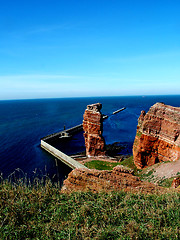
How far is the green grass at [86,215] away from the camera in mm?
6195

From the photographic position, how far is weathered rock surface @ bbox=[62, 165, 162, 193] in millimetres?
10039

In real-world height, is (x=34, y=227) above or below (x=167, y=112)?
below

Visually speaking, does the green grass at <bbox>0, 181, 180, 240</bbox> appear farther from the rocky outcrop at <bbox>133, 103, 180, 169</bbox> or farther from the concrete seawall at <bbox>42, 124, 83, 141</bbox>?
the concrete seawall at <bbox>42, 124, 83, 141</bbox>

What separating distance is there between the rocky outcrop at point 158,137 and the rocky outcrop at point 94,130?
12.1m

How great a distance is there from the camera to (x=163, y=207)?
779 cm

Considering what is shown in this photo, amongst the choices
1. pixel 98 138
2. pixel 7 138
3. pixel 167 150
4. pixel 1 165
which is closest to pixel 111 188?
pixel 167 150

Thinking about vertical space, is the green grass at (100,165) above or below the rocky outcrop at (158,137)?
below

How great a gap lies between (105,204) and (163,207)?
9.30ft

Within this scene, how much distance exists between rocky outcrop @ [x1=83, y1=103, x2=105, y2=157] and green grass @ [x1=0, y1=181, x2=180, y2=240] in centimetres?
3073

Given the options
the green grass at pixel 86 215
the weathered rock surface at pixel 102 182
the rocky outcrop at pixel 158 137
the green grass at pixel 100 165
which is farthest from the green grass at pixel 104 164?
the green grass at pixel 86 215

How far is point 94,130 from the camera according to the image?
40.8 m

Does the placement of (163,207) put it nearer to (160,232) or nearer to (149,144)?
(160,232)

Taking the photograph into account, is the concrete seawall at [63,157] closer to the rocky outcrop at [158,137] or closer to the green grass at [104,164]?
the green grass at [104,164]

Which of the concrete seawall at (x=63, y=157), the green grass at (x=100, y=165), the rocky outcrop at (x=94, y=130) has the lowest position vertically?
the concrete seawall at (x=63, y=157)
